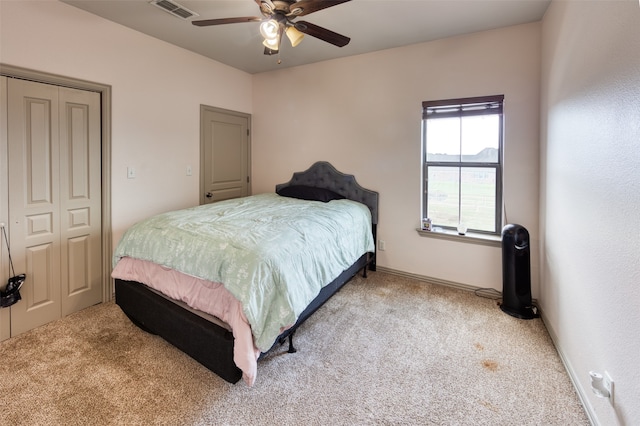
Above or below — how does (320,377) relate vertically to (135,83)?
below

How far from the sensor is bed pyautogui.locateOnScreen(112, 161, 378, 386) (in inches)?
68.8

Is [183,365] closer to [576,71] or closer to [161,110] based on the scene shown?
[161,110]

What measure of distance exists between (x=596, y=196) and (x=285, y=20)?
2.08 meters

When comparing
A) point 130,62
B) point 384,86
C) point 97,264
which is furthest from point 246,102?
point 97,264

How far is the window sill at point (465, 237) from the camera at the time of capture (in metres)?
3.13

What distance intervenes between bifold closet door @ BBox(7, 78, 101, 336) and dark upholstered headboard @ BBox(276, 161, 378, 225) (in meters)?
2.31

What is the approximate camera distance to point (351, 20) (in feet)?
9.38

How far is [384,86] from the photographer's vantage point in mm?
3586

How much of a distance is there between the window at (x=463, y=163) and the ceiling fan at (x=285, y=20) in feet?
5.23

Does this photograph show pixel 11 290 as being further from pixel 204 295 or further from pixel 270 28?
pixel 270 28

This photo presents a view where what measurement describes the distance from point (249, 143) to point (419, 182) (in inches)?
102

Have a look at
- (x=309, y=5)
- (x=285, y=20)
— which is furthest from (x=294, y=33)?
(x=309, y=5)

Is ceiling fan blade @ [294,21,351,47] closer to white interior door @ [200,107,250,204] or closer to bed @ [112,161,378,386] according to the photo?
bed @ [112,161,378,386]

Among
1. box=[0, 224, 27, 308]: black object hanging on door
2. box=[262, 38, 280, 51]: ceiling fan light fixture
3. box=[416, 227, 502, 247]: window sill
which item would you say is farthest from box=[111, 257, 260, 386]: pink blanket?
Result: box=[416, 227, 502, 247]: window sill
